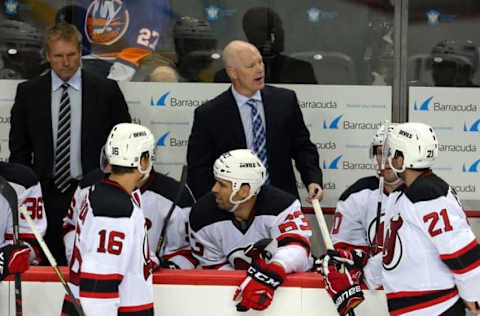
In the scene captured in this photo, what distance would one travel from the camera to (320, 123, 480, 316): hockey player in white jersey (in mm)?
3410

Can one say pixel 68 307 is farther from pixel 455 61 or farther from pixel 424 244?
pixel 455 61

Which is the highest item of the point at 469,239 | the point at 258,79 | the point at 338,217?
the point at 258,79

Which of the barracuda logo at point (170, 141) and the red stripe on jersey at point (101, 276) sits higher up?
the red stripe on jersey at point (101, 276)

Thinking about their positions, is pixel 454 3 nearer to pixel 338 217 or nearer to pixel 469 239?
pixel 338 217

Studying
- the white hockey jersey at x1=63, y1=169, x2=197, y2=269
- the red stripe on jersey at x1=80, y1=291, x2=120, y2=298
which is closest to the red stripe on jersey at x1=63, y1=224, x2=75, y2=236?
the white hockey jersey at x1=63, y1=169, x2=197, y2=269

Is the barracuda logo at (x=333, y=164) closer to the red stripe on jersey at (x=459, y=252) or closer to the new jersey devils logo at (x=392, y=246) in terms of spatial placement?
the new jersey devils logo at (x=392, y=246)

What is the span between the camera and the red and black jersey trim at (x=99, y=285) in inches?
131

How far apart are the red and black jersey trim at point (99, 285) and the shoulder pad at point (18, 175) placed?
3.34ft

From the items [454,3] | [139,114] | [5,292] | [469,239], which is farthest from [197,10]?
[469,239]

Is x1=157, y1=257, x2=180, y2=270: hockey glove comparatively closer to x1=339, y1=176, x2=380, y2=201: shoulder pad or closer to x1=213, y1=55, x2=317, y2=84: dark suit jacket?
x1=339, y1=176, x2=380, y2=201: shoulder pad

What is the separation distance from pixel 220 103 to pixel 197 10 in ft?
2.78

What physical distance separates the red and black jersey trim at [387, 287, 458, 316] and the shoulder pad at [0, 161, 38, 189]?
5.11 ft

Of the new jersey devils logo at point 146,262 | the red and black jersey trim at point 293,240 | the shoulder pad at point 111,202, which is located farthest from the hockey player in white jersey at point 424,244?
the shoulder pad at point 111,202

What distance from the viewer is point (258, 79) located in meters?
4.82
